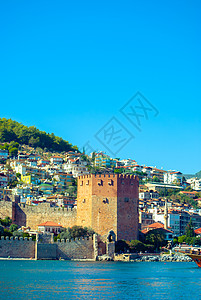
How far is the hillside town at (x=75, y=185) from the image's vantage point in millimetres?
62062

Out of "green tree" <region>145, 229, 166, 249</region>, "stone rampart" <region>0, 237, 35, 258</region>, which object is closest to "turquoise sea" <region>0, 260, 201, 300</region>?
"stone rampart" <region>0, 237, 35, 258</region>

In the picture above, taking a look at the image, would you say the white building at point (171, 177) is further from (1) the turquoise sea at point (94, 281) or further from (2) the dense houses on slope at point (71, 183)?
(1) the turquoise sea at point (94, 281)

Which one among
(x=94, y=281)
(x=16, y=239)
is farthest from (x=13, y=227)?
(x=94, y=281)

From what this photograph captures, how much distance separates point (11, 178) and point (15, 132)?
20.0 metres

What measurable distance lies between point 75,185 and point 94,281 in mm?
50847

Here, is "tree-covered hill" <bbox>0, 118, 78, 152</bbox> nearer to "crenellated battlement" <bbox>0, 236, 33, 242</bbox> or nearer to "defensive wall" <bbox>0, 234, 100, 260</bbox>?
"crenellated battlement" <bbox>0, 236, 33, 242</bbox>

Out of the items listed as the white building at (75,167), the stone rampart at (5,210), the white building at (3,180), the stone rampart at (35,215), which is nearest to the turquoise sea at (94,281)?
the stone rampart at (5,210)

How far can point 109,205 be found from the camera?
43844mm

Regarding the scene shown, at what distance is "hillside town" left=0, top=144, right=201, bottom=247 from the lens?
62062mm

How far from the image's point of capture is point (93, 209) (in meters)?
43.6

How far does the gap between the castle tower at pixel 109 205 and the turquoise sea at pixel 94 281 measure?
5.34 meters

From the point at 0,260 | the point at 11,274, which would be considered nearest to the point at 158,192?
the point at 0,260

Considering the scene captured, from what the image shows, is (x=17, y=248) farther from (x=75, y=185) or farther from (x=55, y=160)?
(x=55, y=160)

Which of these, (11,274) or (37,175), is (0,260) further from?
(37,175)
